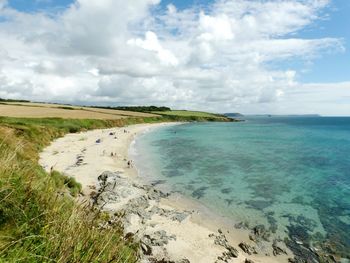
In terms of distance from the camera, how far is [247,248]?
60.4 feet

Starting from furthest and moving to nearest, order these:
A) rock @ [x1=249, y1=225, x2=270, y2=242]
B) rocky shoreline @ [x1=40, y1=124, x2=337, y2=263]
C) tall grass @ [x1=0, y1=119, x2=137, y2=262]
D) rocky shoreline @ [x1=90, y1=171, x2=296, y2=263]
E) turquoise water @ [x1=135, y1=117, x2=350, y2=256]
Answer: turquoise water @ [x1=135, y1=117, x2=350, y2=256] → rock @ [x1=249, y1=225, x2=270, y2=242] → rocky shoreline @ [x1=40, y1=124, x2=337, y2=263] → rocky shoreline @ [x1=90, y1=171, x2=296, y2=263] → tall grass @ [x1=0, y1=119, x2=137, y2=262]

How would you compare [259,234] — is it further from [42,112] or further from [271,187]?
[42,112]

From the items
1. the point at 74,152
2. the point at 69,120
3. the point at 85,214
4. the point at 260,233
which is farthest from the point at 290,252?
the point at 69,120

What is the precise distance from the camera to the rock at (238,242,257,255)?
18125mm

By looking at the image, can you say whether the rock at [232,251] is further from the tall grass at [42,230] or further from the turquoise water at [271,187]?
the tall grass at [42,230]

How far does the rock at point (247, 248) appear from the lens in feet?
59.5

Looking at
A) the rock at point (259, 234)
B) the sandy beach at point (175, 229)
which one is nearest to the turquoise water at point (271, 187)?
the rock at point (259, 234)

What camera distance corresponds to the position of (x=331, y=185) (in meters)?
34.9

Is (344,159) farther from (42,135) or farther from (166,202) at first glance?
(42,135)

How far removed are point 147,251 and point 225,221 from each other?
26.5 ft

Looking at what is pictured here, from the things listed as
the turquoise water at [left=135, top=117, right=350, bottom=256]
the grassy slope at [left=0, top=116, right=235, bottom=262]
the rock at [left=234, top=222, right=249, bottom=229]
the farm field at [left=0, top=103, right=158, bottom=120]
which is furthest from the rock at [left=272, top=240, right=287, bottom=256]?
the farm field at [left=0, top=103, right=158, bottom=120]

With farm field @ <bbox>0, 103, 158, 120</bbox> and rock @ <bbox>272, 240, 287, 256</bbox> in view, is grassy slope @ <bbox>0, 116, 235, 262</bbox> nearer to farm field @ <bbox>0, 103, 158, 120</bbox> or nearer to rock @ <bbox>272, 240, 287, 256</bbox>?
rock @ <bbox>272, 240, 287, 256</bbox>

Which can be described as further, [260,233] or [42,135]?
[42,135]

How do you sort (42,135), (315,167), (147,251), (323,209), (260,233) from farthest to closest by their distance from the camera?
(42,135) < (315,167) < (323,209) < (260,233) < (147,251)
